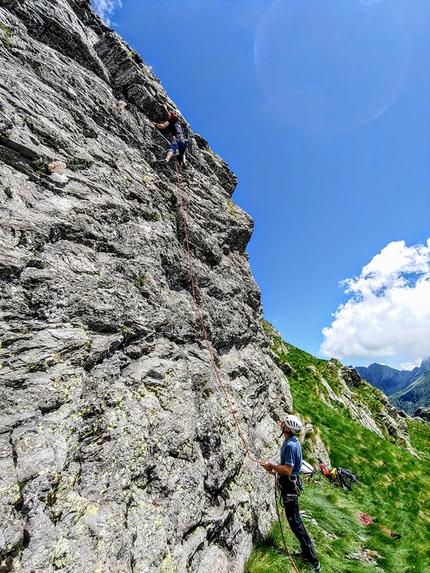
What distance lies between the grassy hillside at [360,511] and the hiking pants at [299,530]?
257mm

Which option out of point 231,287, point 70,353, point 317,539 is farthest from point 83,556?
point 231,287

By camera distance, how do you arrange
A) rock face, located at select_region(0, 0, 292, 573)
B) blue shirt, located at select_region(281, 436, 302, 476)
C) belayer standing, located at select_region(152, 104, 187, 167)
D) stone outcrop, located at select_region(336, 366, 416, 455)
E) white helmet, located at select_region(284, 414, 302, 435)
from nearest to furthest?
rock face, located at select_region(0, 0, 292, 573), blue shirt, located at select_region(281, 436, 302, 476), white helmet, located at select_region(284, 414, 302, 435), belayer standing, located at select_region(152, 104, 187, 167), stone outcrop, located at select_region(336, 366, 416, 455)

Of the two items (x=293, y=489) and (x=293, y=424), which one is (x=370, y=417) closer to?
(x=293, y=489)

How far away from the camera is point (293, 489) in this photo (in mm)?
7547

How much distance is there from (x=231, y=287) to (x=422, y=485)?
16.8m

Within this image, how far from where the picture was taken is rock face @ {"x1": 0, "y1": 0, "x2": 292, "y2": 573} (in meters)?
4.79

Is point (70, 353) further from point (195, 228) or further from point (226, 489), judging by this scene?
point (195, 228)

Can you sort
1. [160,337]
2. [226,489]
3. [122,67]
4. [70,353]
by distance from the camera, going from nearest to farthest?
[70,353] < [226,489] < [160,337] < [122,67]

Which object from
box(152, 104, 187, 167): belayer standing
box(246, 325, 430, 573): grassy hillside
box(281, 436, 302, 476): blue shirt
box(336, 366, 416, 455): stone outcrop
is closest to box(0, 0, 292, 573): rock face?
box(152, 104, 187, 167): belayer standing

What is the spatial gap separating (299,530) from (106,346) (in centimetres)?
665

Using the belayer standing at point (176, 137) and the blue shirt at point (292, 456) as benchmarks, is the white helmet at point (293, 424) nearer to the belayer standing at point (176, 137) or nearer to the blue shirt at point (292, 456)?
the blue shirt at point (292, 456)

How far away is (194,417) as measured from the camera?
7664mm

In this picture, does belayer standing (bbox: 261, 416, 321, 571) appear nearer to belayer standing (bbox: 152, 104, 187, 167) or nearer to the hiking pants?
the hiking pants

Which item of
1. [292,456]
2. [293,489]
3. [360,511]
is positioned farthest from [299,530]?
[360,511]
